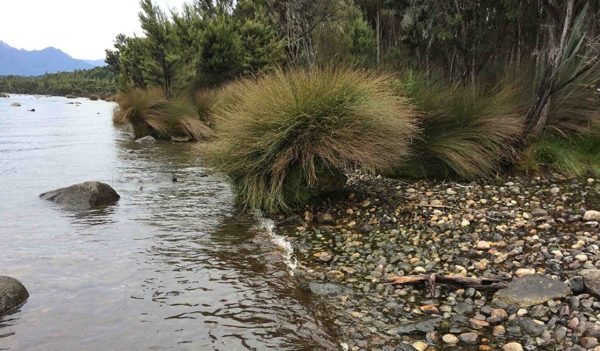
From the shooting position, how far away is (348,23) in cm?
2544

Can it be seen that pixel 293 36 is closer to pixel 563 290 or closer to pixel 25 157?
pixel 25 157

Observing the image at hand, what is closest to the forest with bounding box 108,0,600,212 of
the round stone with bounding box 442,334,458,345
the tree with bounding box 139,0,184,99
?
the round stone with bounding box 442,334,458,345

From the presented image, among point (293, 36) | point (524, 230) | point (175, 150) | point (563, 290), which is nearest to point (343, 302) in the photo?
point (563, 290)

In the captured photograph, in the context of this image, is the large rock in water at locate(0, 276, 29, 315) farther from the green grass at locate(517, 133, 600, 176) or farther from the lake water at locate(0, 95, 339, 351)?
the green grass at locate(517, 133, 600, 176)

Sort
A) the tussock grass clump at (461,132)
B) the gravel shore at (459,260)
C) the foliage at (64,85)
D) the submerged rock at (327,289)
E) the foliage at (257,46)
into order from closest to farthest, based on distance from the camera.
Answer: the gravel shore at (459,260), the submerged rock at (327,289), the tussock grass clump at (461,132), the foliage at (257,46), the foliage at (64,85)

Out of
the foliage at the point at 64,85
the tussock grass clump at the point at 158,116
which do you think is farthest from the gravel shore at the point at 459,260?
the foliage at the point at 64,85

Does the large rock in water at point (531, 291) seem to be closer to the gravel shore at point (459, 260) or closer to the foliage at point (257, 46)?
the gravel shore at point (459, 260)

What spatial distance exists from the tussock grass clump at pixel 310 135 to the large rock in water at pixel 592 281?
291cm

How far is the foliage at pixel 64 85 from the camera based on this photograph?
278 ft

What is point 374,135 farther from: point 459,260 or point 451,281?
point 451,281

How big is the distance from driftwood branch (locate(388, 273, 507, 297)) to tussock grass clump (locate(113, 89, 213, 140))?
13704 mm

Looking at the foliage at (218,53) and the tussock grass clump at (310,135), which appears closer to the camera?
the tussock grass clump at (310,135)

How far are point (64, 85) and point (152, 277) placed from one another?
313 feet

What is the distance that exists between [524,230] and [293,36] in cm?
2209
